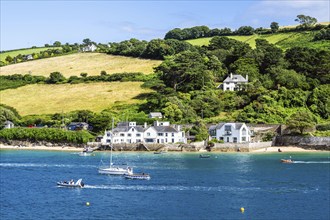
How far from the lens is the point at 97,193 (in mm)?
64875

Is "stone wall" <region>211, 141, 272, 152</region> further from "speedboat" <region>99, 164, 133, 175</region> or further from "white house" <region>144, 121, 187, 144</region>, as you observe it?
"speedboat" <region>99, 164, 133, 175</region>

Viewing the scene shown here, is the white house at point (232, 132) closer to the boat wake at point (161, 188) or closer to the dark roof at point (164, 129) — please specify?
the dark roof at point (164, 129)

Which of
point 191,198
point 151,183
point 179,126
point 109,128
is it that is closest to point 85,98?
point 109,128

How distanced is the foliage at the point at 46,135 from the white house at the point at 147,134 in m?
5.38

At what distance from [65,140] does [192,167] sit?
44.2m

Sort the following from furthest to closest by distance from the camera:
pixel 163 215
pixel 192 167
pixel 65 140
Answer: pixel 65 140 < pixel 192 167 < pixel 163 215

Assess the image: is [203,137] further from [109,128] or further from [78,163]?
[78,163]

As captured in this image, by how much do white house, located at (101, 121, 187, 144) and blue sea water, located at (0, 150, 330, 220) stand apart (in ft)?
52.1

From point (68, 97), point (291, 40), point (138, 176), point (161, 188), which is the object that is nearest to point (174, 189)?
point (161, 188)

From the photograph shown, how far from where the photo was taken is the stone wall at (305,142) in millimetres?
111375

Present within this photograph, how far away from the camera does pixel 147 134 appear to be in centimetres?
11694

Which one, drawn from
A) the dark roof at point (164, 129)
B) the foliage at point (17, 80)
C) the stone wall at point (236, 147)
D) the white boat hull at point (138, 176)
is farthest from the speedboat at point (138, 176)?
the foliage at point (17, 80)

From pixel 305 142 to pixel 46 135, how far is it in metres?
53.3

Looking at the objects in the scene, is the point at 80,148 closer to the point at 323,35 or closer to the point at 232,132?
the point at 232,132
